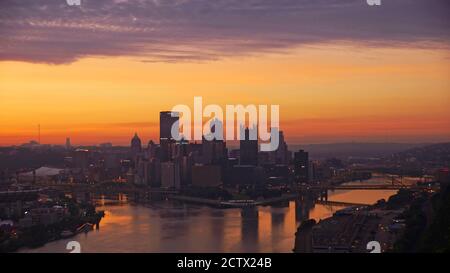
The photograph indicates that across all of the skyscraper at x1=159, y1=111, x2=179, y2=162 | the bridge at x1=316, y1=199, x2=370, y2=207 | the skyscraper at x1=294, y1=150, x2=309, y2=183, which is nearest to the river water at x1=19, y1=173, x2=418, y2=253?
the bridge at x1=316, y1=199, x2=370, y2=207

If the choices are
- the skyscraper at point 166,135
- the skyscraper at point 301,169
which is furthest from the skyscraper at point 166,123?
the skyscraper at point 301,169

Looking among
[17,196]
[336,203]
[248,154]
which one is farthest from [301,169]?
[17,196]

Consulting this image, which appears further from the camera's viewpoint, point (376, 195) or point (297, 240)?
point (376, 195)

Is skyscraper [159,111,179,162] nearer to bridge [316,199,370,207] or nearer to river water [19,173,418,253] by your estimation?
river water [19,173,418,253]

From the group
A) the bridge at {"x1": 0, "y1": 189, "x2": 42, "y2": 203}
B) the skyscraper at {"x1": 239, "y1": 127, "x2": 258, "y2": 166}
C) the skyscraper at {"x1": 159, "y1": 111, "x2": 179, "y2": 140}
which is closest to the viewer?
the skyscraper at {"x1": 159, "y1": 111, "x2": 179, "y2": 140}

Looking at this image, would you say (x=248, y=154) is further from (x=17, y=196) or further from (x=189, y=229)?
(x=189, y=229)
